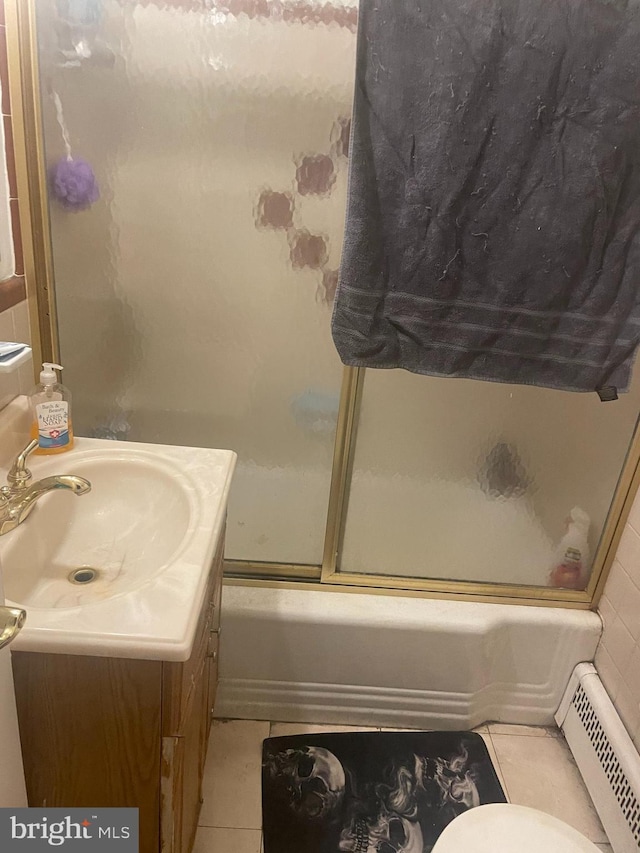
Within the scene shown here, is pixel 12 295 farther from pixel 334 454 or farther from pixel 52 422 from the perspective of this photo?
pixel 334 454

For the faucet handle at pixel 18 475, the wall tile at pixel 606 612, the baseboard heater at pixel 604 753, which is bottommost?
the baseboard heater at pixel 604 753

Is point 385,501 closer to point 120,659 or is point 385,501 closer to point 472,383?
point 472,383

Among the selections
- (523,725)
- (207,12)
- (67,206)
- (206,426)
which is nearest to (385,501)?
(206,426)

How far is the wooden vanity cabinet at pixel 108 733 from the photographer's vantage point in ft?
2.72

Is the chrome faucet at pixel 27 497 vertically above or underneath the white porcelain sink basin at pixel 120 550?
above

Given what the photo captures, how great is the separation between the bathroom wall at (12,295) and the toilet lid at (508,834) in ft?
3.66

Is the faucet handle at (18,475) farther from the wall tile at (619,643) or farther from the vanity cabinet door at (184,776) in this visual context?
the wall tile at (619,643)

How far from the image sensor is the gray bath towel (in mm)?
1089

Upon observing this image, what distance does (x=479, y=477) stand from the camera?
1.61 m

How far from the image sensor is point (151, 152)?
1308 millimetres

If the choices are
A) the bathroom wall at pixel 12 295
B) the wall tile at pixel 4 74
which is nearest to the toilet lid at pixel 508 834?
the bathroom wall at pixel 12 295

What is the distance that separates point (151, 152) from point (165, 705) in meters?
1.05

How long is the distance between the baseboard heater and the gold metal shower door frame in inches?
8.8

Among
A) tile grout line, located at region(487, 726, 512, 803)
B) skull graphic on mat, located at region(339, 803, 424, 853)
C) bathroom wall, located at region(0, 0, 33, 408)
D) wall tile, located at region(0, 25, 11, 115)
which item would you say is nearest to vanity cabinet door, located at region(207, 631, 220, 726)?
skull graphic on mat, located at region(339, 803, 424, 853)
